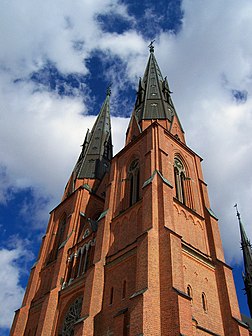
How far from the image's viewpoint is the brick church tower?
48.8 ft

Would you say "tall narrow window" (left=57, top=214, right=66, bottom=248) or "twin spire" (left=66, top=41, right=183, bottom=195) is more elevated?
"twin spire" (left=66, top=41, right=183, bottom=195)

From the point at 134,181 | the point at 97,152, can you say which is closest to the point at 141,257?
the point at 134,181

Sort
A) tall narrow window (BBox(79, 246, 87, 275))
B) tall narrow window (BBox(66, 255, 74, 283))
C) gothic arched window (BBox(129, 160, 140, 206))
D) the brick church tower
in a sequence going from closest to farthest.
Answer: the brick church tower, tall narrow window (BBox(79, 246, 87, 275)), gothic arched window (BBox(129, 160, 140, 206)), tall narrow window (BBox(66, 255, 74, 283))

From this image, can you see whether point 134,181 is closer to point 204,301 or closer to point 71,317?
point 204,301

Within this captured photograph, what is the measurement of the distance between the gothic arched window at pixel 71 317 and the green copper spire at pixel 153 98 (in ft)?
51.5

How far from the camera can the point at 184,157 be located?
25375mm

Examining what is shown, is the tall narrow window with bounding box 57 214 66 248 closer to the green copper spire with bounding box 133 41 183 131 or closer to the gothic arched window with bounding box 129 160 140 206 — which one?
the gothic arched window with bounding box 129 160 140 206

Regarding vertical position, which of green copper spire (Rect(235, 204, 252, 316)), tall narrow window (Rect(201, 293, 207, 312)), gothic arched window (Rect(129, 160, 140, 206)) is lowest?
tall narrow window (Rect(201, 293, 207, 312))

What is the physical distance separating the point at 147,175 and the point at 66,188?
16.3 meters

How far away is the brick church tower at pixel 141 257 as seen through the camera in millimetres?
14867

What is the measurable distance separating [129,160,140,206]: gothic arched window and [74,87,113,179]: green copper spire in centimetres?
995

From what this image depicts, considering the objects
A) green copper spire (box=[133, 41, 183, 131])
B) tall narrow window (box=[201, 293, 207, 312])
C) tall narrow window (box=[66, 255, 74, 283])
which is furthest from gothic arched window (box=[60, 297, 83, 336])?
green copper spire (box=[133, 41, 183, 131])

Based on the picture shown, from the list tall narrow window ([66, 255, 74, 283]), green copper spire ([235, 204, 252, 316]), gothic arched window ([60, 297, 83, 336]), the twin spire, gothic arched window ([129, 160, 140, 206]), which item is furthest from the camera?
green copper spire ([235, 204, 252, 316])

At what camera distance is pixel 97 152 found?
3678 centimetres
